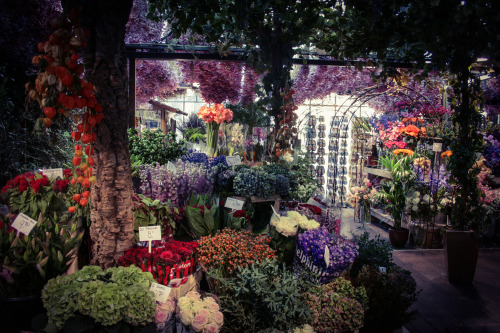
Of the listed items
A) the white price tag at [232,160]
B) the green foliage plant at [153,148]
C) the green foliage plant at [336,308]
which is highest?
the green foliage plant at [153,148]

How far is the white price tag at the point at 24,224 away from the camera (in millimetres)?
1926

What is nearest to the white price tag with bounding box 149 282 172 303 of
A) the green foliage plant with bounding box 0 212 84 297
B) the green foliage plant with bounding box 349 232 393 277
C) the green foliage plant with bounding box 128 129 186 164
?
the green foliage plant with bounding box 0 212 84 297

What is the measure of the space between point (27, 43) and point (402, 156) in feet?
17.7

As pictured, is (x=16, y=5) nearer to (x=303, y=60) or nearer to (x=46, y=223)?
(x=46, y=223)

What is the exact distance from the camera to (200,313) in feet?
5.58

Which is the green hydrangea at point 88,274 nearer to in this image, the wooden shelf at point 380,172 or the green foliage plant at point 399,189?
the green foliage plant at point 399,189

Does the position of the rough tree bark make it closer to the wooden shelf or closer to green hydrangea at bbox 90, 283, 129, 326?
green hydrangea at bbox 90, 283, 129, 326

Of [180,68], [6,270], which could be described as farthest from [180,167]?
[180,68]

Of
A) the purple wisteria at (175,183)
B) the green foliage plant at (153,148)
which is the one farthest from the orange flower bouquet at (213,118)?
the purple wisteria at (175,183)

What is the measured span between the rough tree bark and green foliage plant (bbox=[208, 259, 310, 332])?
2.07ft

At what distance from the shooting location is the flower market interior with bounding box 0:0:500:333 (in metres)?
1.73

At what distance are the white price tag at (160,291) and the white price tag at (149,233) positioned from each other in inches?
13.7

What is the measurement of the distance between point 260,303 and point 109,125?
4.22 feet

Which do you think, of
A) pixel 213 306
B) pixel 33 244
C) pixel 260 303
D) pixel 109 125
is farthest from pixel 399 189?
pixel 33 244
